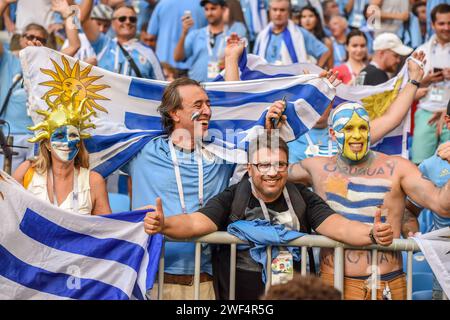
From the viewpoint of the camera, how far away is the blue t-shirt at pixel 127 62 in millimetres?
11328

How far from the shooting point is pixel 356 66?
38.7 ft

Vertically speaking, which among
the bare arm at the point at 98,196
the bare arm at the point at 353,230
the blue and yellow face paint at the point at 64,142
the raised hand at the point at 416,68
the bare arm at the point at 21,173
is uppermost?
the raised hand at the point at 416,68

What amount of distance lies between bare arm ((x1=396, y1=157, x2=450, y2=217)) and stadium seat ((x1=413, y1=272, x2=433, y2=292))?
1.18 m

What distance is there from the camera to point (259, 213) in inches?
275

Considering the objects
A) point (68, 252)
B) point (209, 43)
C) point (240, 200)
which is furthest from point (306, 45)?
point (68, 252)

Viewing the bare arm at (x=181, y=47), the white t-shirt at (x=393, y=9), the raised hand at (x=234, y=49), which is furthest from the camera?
the white t-shirt at (x=393, y=9)

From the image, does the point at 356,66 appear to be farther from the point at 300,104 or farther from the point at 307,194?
the point at 307,194

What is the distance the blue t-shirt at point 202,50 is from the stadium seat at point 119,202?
10.2ft

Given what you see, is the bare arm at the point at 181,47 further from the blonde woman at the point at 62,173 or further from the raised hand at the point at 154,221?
the raised hand at the point at 154,221

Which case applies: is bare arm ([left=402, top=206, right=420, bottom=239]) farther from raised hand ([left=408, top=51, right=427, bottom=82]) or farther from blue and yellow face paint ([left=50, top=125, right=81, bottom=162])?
blue and yellow face paint ([left=50, top=125, right=81, bottom=162])

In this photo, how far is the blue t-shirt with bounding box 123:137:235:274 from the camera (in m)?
7.36

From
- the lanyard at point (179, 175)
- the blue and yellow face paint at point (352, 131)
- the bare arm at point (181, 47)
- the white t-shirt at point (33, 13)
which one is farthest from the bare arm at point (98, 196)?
the bare arm at point (181, 47)

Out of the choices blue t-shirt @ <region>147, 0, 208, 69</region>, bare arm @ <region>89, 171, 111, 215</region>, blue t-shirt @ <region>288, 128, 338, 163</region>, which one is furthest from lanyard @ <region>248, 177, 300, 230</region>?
blue t-shirt @ <region>147, 0, 208, 69</region>
